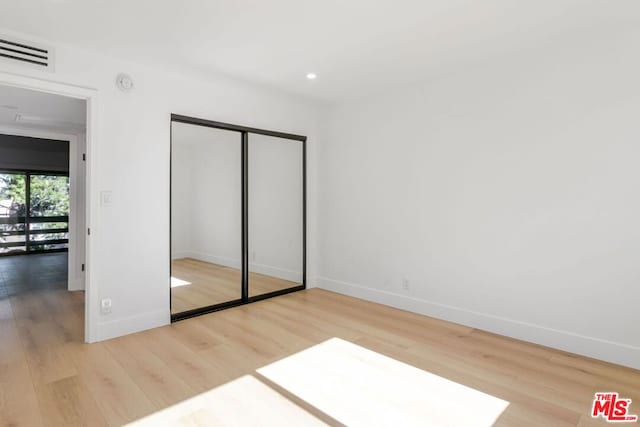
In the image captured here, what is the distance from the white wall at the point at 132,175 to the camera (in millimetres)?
3014

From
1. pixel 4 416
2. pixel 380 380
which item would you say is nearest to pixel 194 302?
pixel 4 416

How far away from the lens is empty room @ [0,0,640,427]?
2.27m

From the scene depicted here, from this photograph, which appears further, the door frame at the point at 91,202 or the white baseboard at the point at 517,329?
the door frame at the point at 91,202

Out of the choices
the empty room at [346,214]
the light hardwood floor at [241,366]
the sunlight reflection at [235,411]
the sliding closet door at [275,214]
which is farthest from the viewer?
the sliding closet door at [275,214]

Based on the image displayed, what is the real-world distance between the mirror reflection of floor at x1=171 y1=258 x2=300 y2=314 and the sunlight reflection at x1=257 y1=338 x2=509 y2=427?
152 cm

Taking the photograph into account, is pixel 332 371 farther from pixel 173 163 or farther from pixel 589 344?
pixel 173 163

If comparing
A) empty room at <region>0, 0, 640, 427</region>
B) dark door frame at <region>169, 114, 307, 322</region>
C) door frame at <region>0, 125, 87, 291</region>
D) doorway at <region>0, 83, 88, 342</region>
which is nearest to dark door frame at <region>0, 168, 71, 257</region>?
doorway at <region>0, 83, 88, 342</region>

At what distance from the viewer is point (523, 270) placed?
3.06 metres

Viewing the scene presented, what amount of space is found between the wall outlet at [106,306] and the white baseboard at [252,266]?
0.70m

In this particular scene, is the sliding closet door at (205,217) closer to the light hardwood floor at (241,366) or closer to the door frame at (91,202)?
the light hardwood floor at (241,366)

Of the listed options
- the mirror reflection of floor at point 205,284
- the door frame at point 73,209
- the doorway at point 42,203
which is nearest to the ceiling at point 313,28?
the doorway at point 42,203

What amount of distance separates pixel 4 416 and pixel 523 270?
381 centimetres

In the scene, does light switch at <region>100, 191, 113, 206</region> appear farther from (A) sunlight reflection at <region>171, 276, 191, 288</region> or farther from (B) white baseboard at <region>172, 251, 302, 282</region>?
(A) sunlight reflection at <region>171, 276, 191, 288</region>

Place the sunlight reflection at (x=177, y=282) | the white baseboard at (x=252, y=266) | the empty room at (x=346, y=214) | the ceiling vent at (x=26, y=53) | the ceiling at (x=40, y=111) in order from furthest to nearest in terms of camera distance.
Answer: the white baseboard at (x=252, y=266) → the sunlight reflection at (x=177, y=282) → the ceiling at (x=40, y=111) → the ceiling vent at (x=26, y=53) → the empty room at (x=346, y=214)
